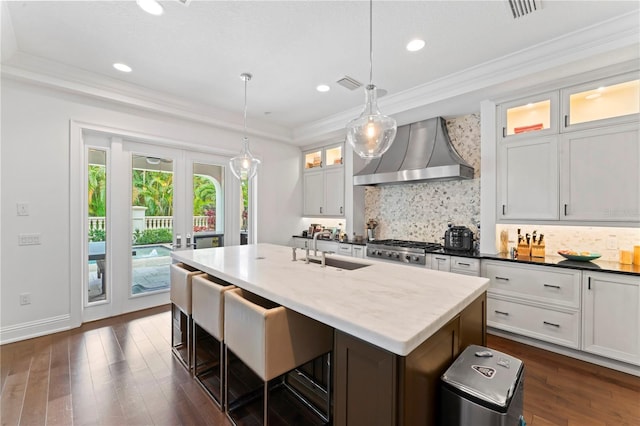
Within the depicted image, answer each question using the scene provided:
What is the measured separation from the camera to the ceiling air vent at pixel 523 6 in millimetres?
2025

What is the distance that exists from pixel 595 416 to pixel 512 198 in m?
1.96

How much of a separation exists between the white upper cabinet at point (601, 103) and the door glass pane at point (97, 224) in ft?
17.3

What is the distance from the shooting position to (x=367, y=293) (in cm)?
155

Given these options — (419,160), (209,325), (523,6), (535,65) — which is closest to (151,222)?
(209,325)

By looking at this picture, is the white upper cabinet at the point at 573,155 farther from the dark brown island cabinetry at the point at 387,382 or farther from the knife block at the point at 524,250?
the dark brown island cabinetry at the point at 387,382

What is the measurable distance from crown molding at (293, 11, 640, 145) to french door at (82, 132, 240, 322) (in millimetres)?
2996

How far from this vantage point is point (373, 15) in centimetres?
218

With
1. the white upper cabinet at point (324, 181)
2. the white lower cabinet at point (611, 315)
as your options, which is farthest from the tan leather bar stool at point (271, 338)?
the white upper cabinet at point (324, 181)

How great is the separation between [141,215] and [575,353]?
5173 millimetres

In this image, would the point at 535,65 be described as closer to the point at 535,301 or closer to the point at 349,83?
the point at 349,83

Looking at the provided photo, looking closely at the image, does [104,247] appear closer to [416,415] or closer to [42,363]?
[42,363]

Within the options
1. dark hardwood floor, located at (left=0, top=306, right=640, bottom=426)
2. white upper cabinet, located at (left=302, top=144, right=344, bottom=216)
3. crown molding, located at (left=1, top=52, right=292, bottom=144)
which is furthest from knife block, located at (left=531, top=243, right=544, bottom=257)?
crown molding, located at (left=1, top=52, right=292, bottom=144)

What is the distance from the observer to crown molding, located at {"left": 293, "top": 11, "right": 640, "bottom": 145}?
7.36ft

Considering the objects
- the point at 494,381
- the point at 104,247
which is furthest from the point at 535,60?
the point at 104,247
